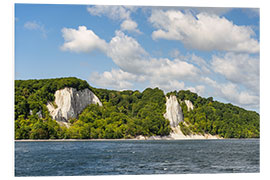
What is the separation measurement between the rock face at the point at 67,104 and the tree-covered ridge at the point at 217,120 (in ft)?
99.3

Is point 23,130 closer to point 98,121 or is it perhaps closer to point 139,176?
point 98,121

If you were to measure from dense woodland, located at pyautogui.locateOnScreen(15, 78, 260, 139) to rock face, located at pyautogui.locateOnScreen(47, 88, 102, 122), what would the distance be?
1201mm

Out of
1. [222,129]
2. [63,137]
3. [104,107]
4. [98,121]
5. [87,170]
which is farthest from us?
[222,129]

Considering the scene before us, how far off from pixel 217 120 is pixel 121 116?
32865 mm

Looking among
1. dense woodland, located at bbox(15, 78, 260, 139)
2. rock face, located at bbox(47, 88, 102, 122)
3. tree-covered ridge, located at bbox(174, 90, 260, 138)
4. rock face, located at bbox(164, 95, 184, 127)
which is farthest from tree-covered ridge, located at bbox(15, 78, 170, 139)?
tree-covered ridge, located at bbox(174, 90, 260, 138)

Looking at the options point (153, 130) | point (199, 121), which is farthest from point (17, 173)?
point (199, 121)

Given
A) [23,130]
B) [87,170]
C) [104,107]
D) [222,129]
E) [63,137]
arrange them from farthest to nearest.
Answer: [222,129] < [104,107] < [63,137] < [23,130] < [87,170]

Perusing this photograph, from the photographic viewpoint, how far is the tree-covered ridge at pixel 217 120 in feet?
333

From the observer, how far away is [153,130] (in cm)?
8812

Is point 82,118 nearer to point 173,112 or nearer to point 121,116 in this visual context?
point 121,116

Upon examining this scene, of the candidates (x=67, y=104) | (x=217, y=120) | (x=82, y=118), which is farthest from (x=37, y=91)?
(x=217, y=120)

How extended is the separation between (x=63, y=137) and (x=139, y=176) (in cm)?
5335

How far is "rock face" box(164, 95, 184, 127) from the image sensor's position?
3789 inches

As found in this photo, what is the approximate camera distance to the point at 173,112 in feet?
321
